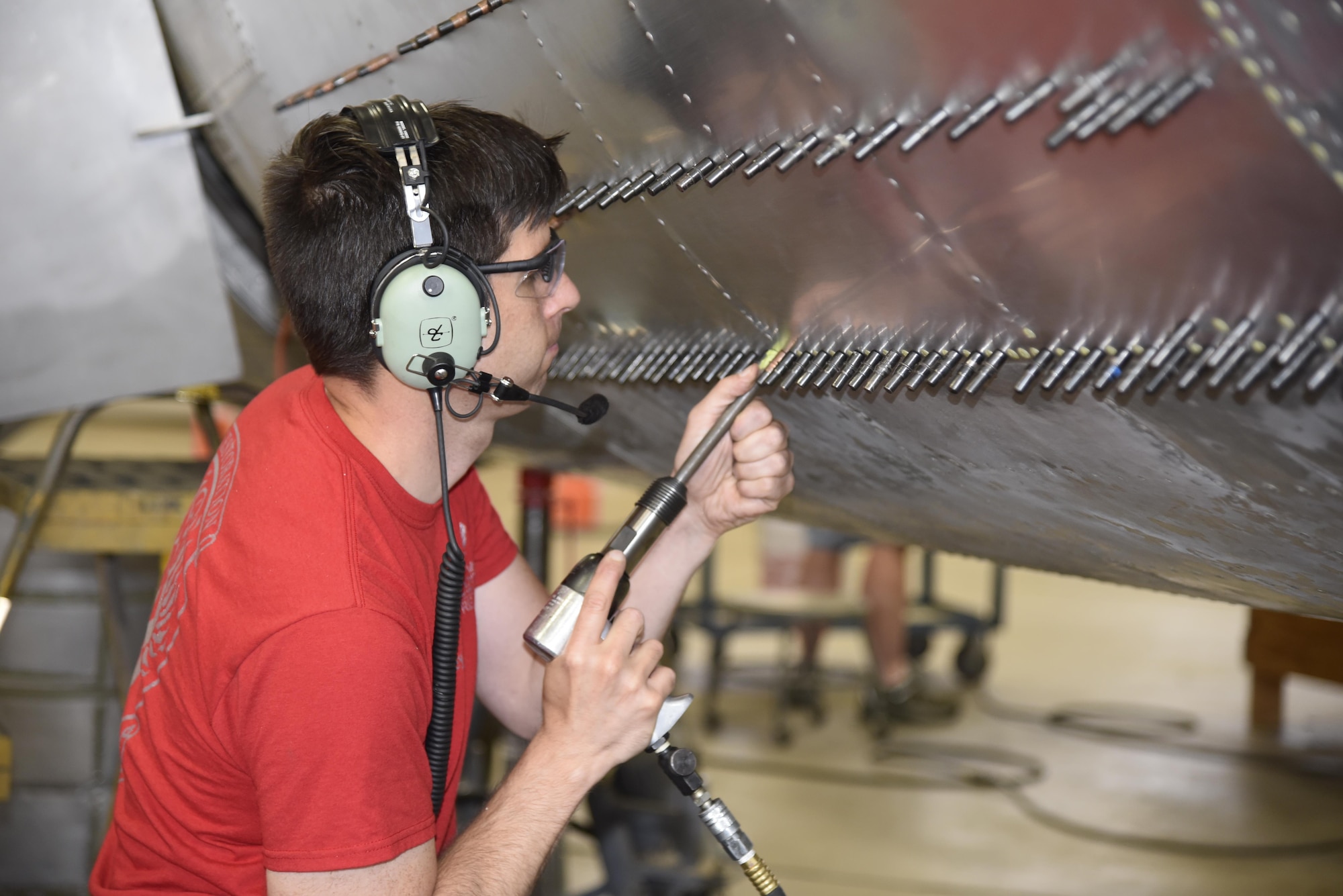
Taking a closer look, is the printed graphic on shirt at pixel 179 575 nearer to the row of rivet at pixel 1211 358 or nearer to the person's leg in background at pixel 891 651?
the row of rivet at pixel 1211 358

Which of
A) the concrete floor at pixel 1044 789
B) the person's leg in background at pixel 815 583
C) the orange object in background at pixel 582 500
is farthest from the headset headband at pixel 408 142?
the orange object in background at pixel 582 500

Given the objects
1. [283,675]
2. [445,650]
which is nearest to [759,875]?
[445,650]

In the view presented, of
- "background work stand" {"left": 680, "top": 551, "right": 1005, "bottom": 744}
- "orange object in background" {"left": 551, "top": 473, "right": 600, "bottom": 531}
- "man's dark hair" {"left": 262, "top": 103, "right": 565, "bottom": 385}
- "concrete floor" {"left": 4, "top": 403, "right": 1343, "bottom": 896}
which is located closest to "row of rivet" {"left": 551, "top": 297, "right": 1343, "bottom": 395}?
"man's dark hair" {"left": 262, "top": 103, "right": 565, "bottom": 385}

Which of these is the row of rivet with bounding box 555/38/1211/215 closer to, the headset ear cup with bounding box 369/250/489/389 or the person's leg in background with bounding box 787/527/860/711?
the headset ear cup with bounding box 369/250/489/389

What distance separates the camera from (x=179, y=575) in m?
1.23

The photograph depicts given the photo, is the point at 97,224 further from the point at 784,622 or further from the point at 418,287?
the point at 784,622

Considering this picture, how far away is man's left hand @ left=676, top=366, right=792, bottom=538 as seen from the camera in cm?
125

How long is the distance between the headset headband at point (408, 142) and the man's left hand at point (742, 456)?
0.35 metres

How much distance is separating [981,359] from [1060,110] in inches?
9.7

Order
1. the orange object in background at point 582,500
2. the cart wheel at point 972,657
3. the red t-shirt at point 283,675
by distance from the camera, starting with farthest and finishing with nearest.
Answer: the orange object in background at point 582,500, the cart wheel at point 972,657, the red t-shirt at point 283,675

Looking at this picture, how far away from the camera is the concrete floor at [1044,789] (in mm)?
3363

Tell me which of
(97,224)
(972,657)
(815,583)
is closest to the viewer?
(97,224)

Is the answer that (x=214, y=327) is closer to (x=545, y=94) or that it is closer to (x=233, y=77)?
(x=233, y=77)

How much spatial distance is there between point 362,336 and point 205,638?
12.7 inches
